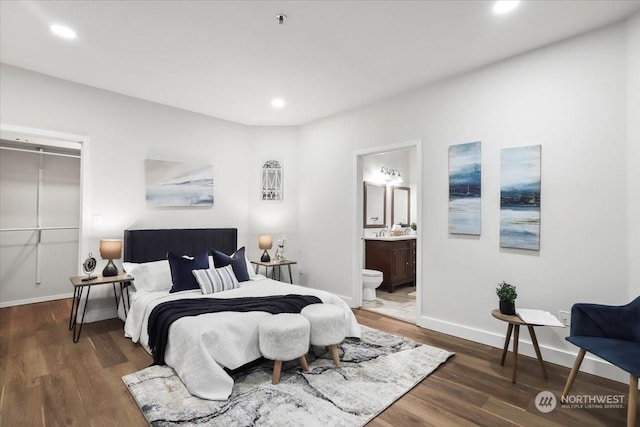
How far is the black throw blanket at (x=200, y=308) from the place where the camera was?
266 cm

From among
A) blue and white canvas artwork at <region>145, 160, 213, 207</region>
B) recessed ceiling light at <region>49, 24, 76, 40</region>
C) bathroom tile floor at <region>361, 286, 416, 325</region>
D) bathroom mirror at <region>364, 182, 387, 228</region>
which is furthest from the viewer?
bathroom mirror at <region>364, 182, 387, 228</region>

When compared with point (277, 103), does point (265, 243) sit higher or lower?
lower

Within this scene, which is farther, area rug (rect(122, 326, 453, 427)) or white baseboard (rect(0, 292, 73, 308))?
white baseboard (rect(0, 292, 73, 308))

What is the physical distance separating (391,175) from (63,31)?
17.5 feet

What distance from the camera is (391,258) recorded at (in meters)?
5.48

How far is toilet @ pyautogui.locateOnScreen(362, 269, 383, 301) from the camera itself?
16.0 feet

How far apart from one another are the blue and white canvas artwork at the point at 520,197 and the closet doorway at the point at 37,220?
5444 mm

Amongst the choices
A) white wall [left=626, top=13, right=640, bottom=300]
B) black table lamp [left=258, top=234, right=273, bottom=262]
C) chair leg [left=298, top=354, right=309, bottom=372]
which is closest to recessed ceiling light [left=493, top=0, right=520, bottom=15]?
white wall [left=626, top=13, right=640, bottom=300]

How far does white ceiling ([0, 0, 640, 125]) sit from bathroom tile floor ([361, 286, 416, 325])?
284cm

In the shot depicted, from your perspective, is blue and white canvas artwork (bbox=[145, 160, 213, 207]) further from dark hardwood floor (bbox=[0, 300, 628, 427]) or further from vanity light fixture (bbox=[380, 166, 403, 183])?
vanity light fixture (bbox=[380, 166, 403, 183])

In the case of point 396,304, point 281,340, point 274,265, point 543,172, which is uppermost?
point 543,172

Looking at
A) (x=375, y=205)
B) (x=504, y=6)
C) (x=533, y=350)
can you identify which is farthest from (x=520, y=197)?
(x=375, y=205)

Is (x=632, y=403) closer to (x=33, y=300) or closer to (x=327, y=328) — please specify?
(x=327, y=328)

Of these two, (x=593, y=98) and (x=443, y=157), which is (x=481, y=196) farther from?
(x=593, y=98)
